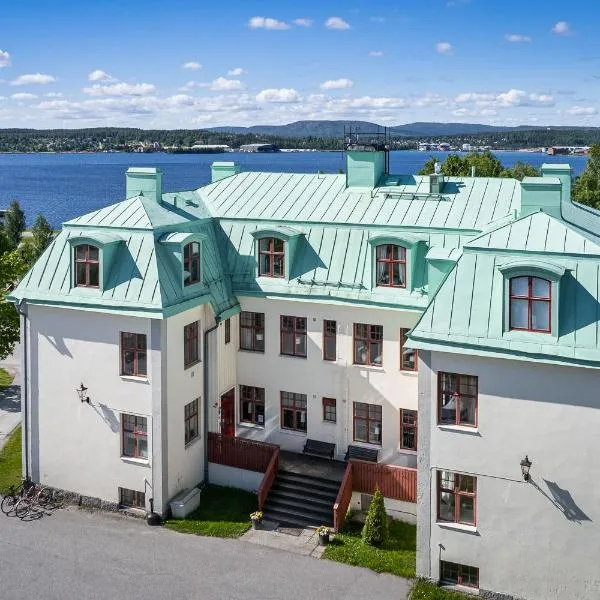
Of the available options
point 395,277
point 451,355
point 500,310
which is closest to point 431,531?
point 451,355

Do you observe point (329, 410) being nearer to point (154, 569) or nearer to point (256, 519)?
point (256, 519)

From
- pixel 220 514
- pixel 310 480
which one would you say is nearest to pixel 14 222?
pixel 220 514

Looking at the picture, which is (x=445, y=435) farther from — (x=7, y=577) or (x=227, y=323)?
(x=7, y=577)

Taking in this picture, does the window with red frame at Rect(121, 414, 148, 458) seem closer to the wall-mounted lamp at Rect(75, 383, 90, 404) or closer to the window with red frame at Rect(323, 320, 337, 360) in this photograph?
the wall-mounted lamp at Rect(75, 383, 90, 404)

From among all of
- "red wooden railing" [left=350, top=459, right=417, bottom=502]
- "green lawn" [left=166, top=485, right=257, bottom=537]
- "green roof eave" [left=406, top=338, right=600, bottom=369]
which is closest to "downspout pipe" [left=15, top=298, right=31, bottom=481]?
"green lawn" [left=166, top=485, right=257, bottom=537]

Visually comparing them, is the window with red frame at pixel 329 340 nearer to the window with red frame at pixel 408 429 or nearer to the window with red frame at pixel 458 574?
the window with red frame at pixel 408 429

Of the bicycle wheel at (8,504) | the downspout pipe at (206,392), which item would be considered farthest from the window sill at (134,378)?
the bicycle wheel at (8,504)
